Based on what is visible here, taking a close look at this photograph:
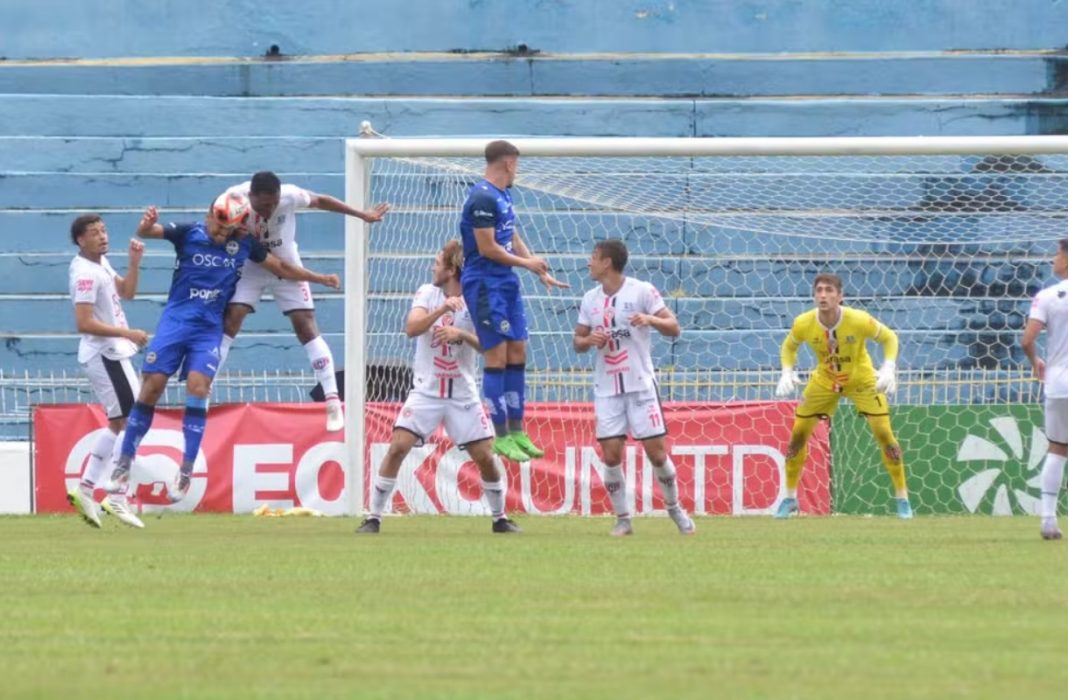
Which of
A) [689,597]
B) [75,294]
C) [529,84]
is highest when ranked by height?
[529,84]

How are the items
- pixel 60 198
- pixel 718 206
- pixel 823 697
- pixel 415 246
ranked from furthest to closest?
pixel 60 198 < pixel 718 206 < pixel 415 246 < pixel 823 697

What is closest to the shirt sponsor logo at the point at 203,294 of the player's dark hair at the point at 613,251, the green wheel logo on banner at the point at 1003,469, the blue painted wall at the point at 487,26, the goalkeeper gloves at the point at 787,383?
the player's dark hair at the point at 613,251

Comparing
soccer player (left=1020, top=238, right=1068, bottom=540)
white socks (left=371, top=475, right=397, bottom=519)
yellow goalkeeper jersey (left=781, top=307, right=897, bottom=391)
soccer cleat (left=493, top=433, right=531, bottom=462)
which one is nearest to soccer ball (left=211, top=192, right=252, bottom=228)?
white socks (left=371, top=475, right=397, bottom=519)

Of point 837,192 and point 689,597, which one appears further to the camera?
point 837,192

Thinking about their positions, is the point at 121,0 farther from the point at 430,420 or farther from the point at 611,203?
the point at 430,420

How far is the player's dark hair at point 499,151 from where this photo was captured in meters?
13.5

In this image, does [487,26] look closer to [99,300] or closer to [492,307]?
[99,300]

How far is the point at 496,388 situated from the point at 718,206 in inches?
361

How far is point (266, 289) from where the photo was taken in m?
14.6

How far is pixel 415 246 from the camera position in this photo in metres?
18.8

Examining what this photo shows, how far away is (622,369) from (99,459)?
385 centimetres

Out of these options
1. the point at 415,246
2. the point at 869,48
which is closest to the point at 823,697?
the point at 415,246

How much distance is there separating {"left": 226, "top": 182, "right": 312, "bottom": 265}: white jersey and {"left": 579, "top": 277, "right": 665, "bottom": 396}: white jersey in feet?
7.74

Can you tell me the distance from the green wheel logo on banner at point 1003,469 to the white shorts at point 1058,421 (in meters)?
5.38
